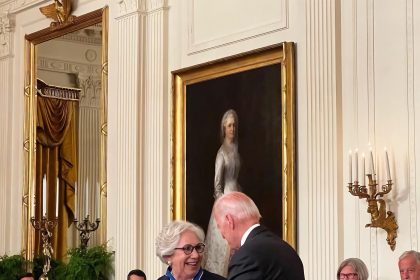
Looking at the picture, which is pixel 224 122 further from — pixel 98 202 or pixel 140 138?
pixel 98 202

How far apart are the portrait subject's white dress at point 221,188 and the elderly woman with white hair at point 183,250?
190 inches

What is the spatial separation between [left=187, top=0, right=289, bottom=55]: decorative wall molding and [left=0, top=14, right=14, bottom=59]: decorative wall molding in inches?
172

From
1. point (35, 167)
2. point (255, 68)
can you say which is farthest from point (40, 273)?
point (255, 68)

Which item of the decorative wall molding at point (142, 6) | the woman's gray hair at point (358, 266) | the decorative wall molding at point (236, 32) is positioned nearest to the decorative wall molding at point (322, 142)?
the decorative wall molding at point (236, 32)

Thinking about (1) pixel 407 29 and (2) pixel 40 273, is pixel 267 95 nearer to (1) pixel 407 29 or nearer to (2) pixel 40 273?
(1) pixel 407 29

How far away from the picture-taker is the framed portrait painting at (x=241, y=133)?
32.3 feet

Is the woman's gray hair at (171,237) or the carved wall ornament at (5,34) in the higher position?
the carved wall ornament at (5,34)

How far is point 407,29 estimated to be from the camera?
8617 mm

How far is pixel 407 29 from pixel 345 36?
2.58 ft

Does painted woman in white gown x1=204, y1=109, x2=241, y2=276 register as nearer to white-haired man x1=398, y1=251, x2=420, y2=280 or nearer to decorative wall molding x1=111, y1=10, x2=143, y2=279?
decorative wall molding x1=111, y1=10, x2=143, y2=279

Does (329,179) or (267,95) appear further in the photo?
(267,95)

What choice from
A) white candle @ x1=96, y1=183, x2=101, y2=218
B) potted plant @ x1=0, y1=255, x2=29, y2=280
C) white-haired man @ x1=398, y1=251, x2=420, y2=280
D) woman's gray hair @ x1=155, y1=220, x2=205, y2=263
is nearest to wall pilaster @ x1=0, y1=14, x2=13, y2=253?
potted plant @ x1=0, y1=255, x2=29, y2=280

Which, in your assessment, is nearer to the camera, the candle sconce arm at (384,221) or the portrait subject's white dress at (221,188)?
the candle sconce arm at (384,221)

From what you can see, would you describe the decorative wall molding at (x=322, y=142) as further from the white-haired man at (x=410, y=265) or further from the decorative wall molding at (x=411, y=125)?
the white-haired man at (x=410, y=265)
